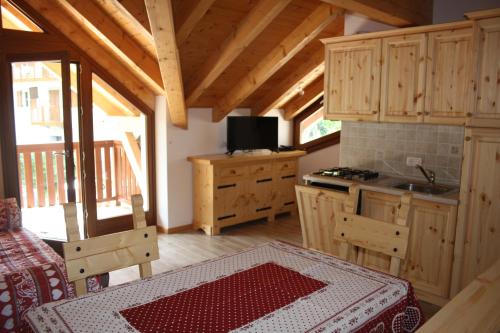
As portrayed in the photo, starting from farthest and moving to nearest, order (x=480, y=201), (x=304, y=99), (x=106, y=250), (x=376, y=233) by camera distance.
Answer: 1. (x=304, y=99)
2. (x=480, y=201)
3. (x=376, y=233)
4. (x=106, y=250)

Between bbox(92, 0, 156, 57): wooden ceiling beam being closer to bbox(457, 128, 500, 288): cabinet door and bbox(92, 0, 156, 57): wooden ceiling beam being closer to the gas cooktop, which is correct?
the gas cooktop

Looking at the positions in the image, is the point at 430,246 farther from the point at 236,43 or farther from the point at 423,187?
the point at 236,43

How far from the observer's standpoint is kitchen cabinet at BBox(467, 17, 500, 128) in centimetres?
283

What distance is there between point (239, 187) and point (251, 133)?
2.63 feet

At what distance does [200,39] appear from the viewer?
4074 millimetres

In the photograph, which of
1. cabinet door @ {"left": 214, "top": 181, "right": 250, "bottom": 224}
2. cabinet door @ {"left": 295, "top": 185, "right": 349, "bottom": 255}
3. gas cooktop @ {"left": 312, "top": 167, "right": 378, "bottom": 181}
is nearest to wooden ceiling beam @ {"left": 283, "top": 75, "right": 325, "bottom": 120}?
cabinet door @ {"left": 214, "top": 181, "right": 250, "bottom": 224}

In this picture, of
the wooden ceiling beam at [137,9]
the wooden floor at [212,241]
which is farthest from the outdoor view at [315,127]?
the wooden ceiling beam at [137,9]

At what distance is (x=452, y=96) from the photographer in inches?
131

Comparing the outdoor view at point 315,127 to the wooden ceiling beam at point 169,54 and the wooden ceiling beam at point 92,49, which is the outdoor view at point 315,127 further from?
→ the wooden ceiling beam at point 92,49

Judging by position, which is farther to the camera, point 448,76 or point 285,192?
point 285,192

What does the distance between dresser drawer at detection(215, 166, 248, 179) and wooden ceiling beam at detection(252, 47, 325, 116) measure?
1.11 meters

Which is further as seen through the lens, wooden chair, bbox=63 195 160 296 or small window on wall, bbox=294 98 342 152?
small window on wall, bbox=294 98 342 152

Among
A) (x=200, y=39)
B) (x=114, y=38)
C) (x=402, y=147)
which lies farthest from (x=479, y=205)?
(x=114, y=38)

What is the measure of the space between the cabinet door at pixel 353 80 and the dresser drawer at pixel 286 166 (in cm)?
158
